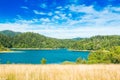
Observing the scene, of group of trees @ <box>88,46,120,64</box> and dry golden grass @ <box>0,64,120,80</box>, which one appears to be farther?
group of trees @ <box>88,46,120,64</box>

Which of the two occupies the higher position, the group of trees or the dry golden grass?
the dry golden grass

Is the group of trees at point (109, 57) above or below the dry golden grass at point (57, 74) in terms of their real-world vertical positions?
below

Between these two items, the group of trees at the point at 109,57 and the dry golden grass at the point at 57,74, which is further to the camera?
the group of trees at the point at 109,57

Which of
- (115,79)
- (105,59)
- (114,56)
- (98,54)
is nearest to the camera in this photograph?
(115,79)

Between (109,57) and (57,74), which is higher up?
(57,74)

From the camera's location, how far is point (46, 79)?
5316 mm

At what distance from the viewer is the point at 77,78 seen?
5289mm

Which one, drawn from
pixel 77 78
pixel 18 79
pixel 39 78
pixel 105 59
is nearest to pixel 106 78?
pixel 77 78

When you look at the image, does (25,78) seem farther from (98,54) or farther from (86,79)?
(98,54)

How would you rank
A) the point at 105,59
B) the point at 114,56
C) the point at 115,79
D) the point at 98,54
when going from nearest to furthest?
the point at 115,79, the point at 114,56, the point at 105,59, the point at 98,54

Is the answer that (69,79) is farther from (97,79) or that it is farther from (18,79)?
(18,79)

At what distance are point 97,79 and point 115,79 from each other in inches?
14.3

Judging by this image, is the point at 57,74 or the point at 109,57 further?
the point at 109,57

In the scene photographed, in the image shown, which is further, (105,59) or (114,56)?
(105,59)
